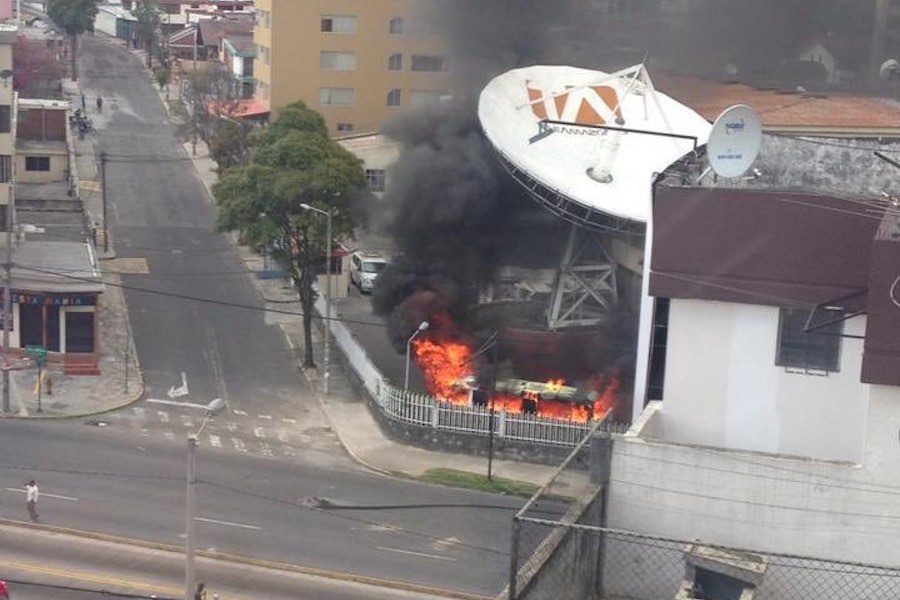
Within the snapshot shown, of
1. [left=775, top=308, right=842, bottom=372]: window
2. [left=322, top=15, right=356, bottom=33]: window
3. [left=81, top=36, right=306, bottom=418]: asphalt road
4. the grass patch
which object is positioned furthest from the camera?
[left=322, top=15, right=356, bottom=33]: window

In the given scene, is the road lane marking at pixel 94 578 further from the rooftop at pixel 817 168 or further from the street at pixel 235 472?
the rooftop at pixel 817 168

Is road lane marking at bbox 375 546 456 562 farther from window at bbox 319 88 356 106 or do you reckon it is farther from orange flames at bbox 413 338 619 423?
window at bbox 319 88 356 106

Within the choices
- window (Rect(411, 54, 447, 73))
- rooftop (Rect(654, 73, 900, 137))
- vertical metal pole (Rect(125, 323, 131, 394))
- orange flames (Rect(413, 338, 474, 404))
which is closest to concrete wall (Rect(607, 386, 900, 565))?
orange flames (Rect(413, 338, 474, 404))

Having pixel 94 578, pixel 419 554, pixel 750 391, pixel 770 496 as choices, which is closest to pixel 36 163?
pixel 419 554

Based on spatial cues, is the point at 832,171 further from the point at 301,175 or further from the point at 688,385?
the point at 301,175

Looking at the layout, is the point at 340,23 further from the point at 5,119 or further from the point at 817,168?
the point at 817,168

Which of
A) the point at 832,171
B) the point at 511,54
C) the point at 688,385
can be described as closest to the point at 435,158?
the point at 511,54
